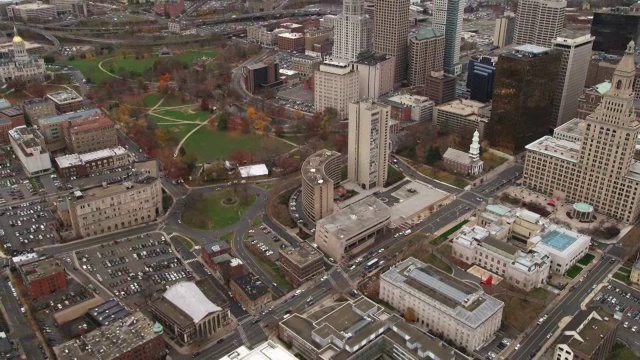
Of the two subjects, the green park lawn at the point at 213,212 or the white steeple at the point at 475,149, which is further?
the white steeple at the point at 475,149

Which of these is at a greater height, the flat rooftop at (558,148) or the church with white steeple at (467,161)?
the flat rooftop at (558,148)

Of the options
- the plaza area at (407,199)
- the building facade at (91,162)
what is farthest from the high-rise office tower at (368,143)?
the building facade at (91,162)

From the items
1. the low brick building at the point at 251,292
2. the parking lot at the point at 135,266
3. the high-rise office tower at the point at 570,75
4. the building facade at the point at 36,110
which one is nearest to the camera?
the low brick building at the point at 251,292

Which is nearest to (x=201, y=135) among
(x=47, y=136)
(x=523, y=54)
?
(x=47, y=136)

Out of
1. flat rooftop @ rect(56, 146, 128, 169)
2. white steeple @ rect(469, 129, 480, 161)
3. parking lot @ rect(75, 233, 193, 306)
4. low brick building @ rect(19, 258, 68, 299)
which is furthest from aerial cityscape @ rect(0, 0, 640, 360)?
white steeple @ rect(469, 129, 480, 161)

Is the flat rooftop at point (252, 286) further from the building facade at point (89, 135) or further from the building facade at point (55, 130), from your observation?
the building facade at point (55, 130)

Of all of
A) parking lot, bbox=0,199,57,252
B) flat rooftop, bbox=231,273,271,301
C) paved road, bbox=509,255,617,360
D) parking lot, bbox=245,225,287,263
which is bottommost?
paved road, bbox=509,255,617,360

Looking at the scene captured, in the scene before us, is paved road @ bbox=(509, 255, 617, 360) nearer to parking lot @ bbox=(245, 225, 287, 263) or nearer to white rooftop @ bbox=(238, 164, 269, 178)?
parking lot @ bbox=(245, 225, 287, 263)

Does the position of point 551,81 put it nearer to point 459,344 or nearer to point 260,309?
point 459,344
